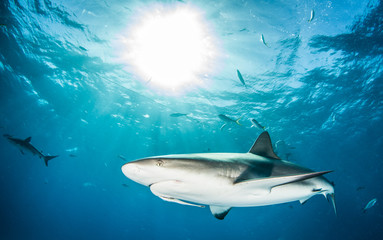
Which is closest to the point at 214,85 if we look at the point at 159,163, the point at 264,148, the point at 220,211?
the point at 264,148

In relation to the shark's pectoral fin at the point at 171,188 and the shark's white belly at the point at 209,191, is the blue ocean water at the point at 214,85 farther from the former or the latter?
the shark's pectoral fin at the point at 171,188

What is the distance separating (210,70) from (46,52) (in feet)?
37.9

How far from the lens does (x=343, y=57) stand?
32.6 ft

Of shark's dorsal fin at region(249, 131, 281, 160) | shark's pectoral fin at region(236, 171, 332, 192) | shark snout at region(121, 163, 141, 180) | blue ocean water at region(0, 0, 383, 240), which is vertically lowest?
shark snout at region(121, 163, 141, 180)

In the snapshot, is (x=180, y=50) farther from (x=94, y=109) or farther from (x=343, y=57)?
(x=94, y=109)

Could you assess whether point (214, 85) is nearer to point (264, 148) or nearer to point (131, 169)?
point (264, 148)

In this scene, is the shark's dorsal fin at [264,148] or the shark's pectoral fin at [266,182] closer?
the shark's pectoral fin at [266,182]

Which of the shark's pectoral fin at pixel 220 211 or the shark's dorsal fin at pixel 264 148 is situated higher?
the shark's dorsal fin at pixel 264 148

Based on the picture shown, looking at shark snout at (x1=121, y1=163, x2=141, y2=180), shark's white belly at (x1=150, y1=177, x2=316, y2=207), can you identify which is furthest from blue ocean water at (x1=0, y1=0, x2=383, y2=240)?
shark snout at (x1=121, y1=163, x2=141, y2=180)

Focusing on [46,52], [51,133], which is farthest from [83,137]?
[46,52]

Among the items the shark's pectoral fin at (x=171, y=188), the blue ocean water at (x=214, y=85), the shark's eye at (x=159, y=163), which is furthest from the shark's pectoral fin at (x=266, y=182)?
the blue ocean water at (x=214, y=85)

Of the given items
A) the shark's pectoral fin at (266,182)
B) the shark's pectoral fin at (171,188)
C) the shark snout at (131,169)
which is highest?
the shark's pectoral fin at (266,182)

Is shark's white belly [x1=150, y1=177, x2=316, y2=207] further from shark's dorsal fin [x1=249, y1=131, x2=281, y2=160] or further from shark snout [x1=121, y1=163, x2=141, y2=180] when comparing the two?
shark's dorsal fin [x1=249, y1=131, x2=281, y2=160]

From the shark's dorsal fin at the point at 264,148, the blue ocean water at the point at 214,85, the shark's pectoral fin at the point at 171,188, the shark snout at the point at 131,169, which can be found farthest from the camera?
the blue ocean water at the point at 214,85
